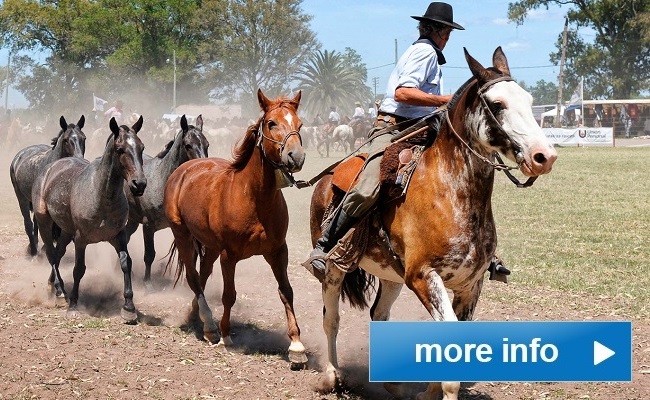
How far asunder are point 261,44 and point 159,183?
5299cm

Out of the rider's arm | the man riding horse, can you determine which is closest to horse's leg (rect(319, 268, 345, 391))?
the man riding horse

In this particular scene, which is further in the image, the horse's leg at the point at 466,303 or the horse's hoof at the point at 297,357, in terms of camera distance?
the horse's hoof at the point at 297,357

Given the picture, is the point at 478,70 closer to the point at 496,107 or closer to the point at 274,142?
the point at 496,107

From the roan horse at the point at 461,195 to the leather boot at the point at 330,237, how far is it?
319 mm

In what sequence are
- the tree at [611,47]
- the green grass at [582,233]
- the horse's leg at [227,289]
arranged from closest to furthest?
the horse's leg at [227,289]
the green grass at [582,233]
the tree at [611,47]

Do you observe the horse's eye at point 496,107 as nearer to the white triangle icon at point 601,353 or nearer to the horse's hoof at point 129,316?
the white triangle icon at point 601,353

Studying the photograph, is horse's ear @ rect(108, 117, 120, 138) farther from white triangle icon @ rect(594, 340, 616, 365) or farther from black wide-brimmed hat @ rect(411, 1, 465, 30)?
white triangle icon @ rect(594, 340, 616, 365)

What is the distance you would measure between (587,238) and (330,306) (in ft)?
24.7

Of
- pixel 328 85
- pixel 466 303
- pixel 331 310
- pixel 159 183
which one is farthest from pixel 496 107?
pixel 328 85

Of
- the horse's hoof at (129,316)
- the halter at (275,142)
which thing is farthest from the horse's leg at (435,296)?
the horse's hoof at (129,316)

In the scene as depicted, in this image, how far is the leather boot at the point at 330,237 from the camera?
20.8ft

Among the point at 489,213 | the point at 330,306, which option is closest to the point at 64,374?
the point at 330,306

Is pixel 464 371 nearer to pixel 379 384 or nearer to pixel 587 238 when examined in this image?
pixel 379 384

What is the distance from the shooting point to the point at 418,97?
6.14m
